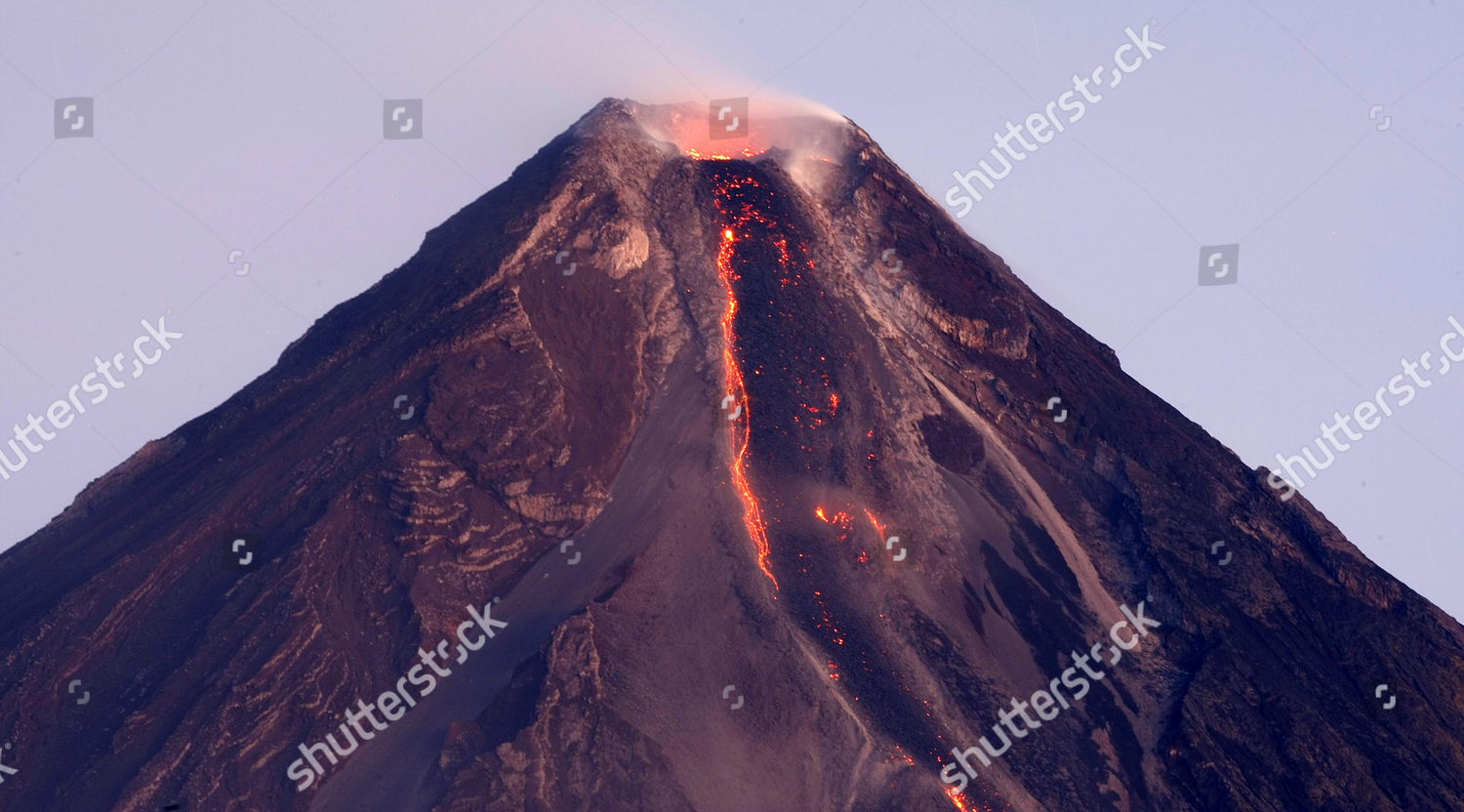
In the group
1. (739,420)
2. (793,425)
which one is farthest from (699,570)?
(793,425)

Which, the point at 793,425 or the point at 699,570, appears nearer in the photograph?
the point at 699,570

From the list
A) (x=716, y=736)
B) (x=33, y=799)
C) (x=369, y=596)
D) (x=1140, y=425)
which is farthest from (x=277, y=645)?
(x=1140, y=425)

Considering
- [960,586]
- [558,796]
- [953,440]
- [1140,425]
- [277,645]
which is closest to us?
[558,796]

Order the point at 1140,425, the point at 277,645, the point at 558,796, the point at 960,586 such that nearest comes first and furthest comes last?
the point at 558,796 < the point at 277,645 < the point at 960,586 < the point at 1140,425

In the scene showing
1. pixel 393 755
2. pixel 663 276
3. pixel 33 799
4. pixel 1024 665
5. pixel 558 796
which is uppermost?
pixel 663 276

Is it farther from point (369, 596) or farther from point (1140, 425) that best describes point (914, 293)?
point (369, 596)

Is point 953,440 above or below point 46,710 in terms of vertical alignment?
below

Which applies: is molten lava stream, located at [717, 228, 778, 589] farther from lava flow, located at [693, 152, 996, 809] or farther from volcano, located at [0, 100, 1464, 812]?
volcano, located at [0, 100, 1464, 812]

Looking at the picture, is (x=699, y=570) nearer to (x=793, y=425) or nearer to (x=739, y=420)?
(x=739, y=420)
